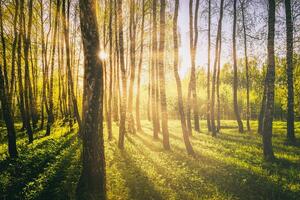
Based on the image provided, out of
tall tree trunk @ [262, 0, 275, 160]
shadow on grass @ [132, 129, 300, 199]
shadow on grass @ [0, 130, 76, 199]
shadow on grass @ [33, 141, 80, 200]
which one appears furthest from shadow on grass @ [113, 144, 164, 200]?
tall tree trunk @ [262, 0, 275, 160]

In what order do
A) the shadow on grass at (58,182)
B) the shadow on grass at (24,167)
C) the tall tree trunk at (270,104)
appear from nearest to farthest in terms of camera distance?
1. the shadow on grass at (58,182)
2. the shadow on grass at (24,167)
3. the tall tree trunk at (270,104)

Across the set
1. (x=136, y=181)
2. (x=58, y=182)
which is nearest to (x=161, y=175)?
(x=136, y=181)

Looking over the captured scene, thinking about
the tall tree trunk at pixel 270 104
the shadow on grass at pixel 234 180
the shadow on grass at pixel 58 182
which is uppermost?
the tall tree trunk at pixel 270 104

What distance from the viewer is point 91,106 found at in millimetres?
6492

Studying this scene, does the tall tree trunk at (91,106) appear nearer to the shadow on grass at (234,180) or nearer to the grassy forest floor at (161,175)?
the grassy forest floor at (161,175)

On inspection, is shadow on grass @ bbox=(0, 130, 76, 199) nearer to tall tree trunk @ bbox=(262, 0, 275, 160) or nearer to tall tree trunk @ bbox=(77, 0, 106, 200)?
tall tree trunk @ bbox=(77, 0, 106, 200)

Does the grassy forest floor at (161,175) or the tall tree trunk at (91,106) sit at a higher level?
the tall tree trunk at (91,106)

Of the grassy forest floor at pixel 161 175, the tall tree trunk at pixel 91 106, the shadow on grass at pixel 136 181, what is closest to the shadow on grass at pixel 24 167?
the grassy forest floor at pixel 161 175

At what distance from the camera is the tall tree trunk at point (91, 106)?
6.36 m

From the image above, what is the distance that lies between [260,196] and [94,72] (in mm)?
5972

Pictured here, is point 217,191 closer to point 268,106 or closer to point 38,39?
point 268,106

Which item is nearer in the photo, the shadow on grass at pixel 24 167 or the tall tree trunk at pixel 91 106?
the tall tree trunk at pixel 91 106

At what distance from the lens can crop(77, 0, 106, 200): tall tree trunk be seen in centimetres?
636

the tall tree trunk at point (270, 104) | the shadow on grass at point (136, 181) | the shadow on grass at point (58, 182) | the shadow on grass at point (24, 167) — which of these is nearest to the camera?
the shadow on grass at point (58, 182)
